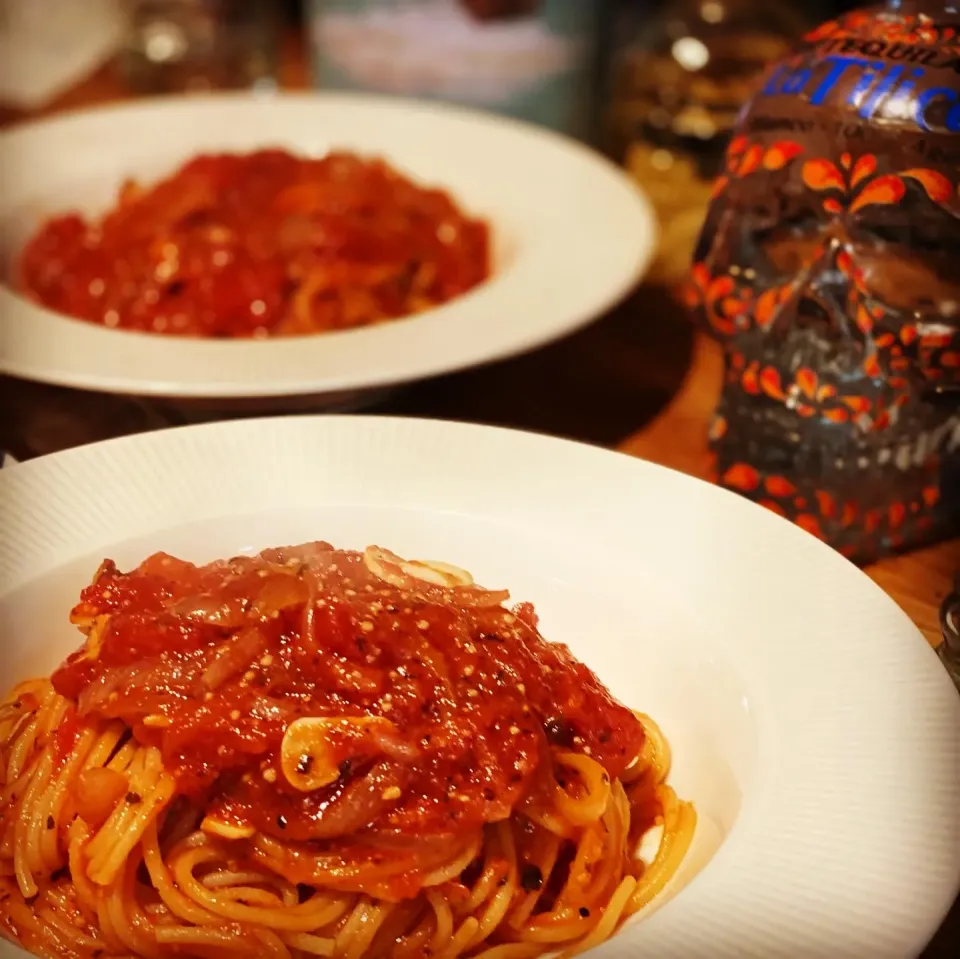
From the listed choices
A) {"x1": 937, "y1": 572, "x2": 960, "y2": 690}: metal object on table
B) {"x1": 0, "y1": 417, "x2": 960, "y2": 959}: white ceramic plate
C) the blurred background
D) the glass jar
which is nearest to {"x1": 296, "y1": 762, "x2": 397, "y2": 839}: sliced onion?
{"x1": 0, "y1": 417, "x2": 960, "y2": 959}: white ceramic plate

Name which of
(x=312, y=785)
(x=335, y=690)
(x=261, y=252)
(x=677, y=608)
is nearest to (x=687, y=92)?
(x=261, y=252)

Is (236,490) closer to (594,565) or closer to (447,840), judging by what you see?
(594,565)

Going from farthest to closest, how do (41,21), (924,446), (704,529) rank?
1. (41,21)
2. (924,446)
3. (704,529)

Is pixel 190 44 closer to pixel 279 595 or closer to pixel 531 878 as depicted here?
pixel 279 595

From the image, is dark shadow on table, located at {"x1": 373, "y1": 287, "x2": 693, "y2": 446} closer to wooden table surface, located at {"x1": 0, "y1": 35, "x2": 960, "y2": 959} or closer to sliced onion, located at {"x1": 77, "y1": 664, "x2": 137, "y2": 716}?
wooden table surface, located at {"x1": 0, "y1": 35, "x2": 960, "y2": 959}

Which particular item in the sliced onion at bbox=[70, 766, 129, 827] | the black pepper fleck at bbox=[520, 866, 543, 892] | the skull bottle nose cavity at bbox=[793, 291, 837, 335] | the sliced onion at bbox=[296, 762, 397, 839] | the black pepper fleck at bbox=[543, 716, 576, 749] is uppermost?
the skull bottle nose cavity at bbox=[793, 291, 837, 335]

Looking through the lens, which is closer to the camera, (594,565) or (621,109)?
(594,565)

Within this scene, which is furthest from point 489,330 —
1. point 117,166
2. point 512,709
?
point 117,166
